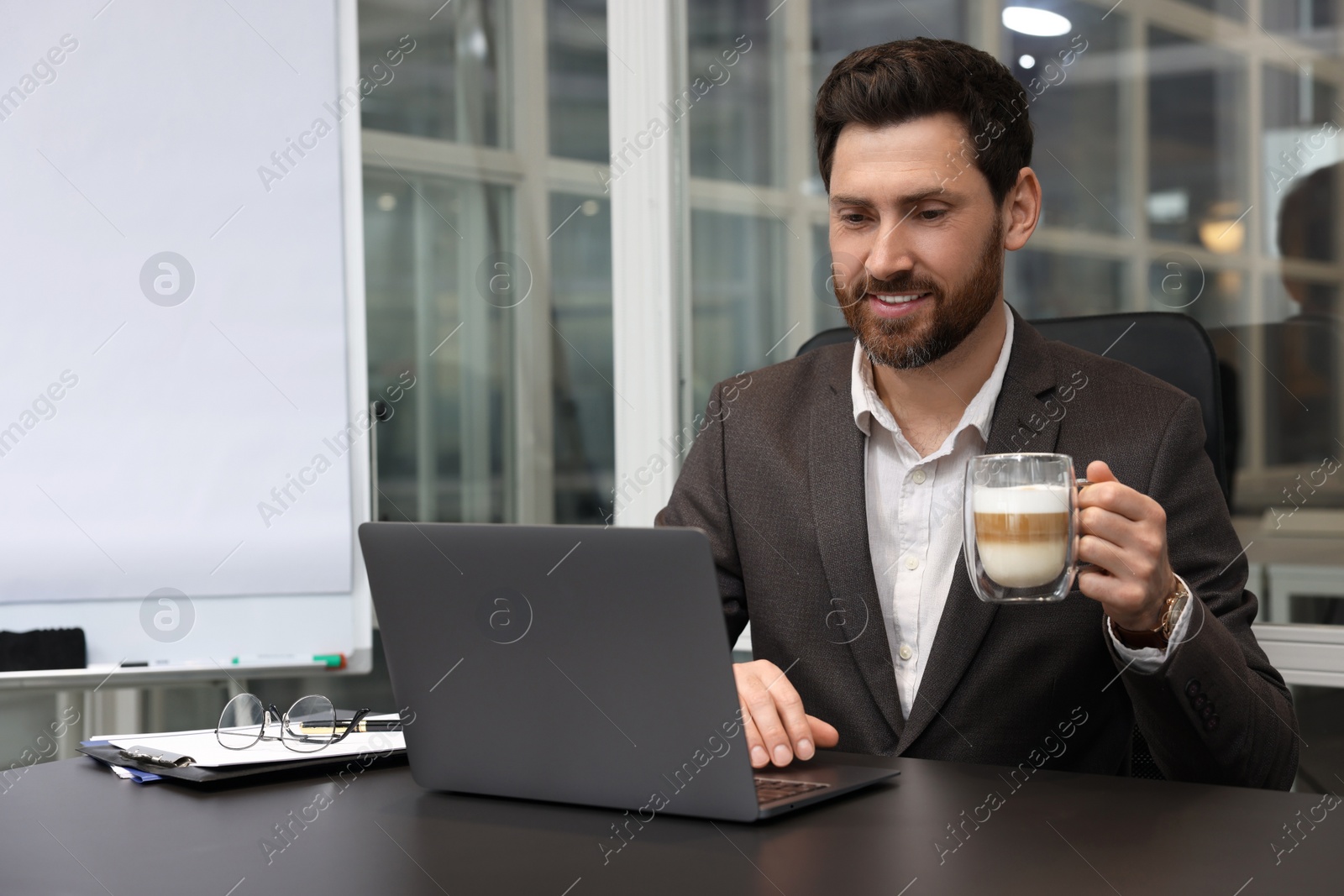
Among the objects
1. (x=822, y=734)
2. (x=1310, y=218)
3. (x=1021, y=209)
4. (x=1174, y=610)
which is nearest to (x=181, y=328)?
(x=1021, y=209)

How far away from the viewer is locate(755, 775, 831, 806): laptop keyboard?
37.9 inches

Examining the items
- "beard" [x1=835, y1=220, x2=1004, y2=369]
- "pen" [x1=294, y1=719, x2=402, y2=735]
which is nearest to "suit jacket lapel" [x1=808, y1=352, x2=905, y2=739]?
"beard" [x1=835, y1=220, x2=1004, y2=369]

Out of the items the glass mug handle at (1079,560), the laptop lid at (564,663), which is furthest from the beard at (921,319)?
the laptop lid at (564,663)

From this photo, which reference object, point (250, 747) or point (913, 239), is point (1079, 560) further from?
point (250, 747)

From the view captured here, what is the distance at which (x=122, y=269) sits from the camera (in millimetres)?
2496

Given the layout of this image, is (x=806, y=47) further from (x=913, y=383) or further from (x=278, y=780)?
(x=278, y=780)

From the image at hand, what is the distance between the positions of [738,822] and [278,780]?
1.53 feet

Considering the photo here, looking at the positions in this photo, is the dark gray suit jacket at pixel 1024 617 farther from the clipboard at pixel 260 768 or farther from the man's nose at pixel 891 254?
the clipboard at pixel 260 768

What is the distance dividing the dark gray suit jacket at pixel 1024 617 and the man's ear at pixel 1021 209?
0.15m

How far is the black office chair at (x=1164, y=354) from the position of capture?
1.60m

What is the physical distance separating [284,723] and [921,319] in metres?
0.93

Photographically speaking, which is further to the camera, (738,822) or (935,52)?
(935,52)

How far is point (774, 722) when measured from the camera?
1134mm

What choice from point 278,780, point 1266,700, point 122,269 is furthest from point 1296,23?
point 122,269
